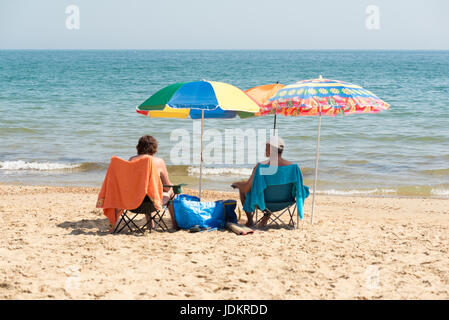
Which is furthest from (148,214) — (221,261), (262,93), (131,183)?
(262,93)

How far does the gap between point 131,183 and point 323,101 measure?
204cm

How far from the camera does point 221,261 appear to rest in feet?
13.9

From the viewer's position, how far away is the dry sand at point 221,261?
3.61 m

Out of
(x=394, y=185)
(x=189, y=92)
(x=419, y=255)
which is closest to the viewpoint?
(x=419, y=255)

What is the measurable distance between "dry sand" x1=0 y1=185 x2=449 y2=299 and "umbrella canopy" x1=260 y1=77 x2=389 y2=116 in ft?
4.18

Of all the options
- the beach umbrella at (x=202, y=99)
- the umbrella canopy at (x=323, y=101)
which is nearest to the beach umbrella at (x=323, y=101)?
the umbrella canopy at (x=323, y=101)

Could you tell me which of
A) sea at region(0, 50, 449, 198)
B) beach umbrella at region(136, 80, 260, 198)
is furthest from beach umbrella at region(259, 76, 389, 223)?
sea at region(0, 50, 449, 198)

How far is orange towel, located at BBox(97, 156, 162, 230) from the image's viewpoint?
4.84 m

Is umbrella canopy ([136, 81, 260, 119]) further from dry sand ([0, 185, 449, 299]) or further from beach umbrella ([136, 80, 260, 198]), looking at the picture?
dry sand ([0, 185, 449, 299])

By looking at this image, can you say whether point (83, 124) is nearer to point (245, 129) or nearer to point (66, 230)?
point (245, 129)
